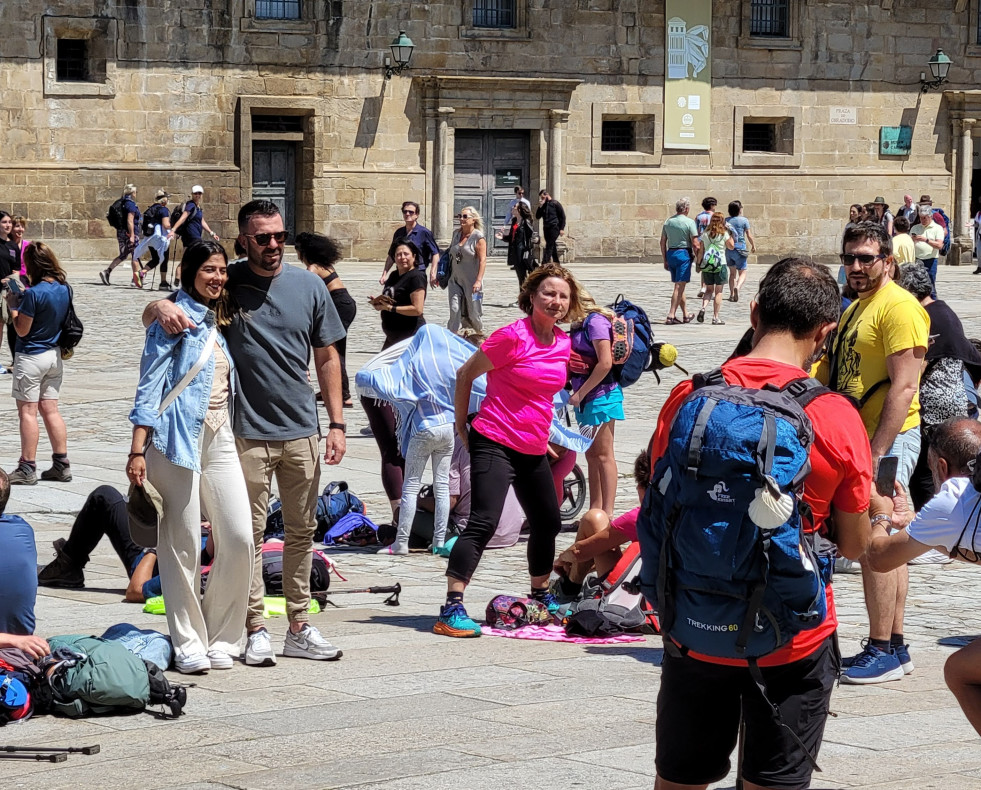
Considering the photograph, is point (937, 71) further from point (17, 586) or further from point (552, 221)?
point (17, 586)

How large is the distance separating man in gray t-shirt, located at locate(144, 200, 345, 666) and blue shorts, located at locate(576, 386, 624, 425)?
118 inches

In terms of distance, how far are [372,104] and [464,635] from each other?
27134mm

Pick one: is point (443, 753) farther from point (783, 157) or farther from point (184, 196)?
point (783, 157)

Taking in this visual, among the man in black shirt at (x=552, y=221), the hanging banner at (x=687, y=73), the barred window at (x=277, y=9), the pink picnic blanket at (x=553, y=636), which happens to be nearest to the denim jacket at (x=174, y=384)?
the pink picnic blanket at (x=553, y=636)

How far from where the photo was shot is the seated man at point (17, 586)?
600 cm

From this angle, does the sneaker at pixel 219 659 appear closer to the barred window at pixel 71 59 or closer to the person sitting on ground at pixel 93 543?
the person sitting on ground at pixel 93 543

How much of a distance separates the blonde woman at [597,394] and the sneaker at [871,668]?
3.07 m

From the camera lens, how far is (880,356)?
23.3 ft

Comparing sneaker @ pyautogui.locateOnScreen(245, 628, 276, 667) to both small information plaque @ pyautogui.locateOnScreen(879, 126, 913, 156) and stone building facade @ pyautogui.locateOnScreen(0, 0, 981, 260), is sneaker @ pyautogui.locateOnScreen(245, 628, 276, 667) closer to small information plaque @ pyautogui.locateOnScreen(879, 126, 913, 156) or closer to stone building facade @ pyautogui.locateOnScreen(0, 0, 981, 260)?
stone building facade @ pyautogui.locateOnScreen(0, 0, 981, 260)

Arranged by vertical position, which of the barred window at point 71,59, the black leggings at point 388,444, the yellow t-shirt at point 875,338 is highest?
the barred window at point 71,59

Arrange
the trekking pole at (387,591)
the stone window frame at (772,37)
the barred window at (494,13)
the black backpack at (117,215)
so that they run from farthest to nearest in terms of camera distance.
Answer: the stone window frame at (772,37) → the barred window at (494,13) → the black backpack at (117,215) → the trekking pole at (387,591)

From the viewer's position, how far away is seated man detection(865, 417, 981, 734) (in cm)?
443

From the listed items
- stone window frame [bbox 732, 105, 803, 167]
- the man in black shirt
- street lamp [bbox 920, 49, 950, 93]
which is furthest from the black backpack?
street lamp [bbox 920, 49, 950, 93]

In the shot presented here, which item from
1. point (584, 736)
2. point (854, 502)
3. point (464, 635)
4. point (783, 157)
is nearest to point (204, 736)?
point (584, 736)
